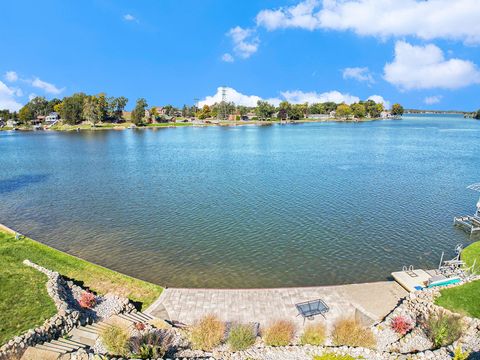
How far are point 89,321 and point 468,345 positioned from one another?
683 inches

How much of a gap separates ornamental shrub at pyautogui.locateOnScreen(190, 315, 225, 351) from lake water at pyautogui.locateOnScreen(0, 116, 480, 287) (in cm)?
734

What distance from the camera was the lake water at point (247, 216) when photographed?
2495cm

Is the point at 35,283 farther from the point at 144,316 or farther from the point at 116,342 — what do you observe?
the point at 116,342

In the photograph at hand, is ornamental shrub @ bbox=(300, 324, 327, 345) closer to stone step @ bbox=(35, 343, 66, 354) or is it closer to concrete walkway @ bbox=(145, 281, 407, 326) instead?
concrete walkway @ bbox=(145, 281, 407, 326)

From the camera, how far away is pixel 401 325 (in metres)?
15.9

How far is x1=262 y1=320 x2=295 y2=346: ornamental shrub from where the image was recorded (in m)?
14.8

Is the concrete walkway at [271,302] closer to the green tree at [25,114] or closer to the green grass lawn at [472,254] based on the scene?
the green grass lawn at [472,254]

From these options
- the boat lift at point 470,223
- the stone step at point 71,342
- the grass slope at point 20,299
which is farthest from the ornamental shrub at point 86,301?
the boat lift at point 470,223

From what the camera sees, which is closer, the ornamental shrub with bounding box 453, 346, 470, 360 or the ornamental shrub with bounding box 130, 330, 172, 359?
the ornamental shrub with bounding box 453, 346, 470, 360

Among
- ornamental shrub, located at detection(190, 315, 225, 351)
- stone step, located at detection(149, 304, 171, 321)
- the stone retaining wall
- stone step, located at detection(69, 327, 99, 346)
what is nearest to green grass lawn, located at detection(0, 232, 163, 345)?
the stone retaining wall

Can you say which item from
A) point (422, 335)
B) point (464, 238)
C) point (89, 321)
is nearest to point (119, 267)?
point (89, 321)

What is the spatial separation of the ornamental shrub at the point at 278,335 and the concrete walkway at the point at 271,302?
1.62 meters

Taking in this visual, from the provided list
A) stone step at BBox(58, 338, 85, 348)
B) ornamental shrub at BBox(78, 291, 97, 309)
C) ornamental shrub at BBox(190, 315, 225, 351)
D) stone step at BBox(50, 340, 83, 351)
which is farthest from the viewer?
ornamental shrub at BBox(78, 291, 97, 309)

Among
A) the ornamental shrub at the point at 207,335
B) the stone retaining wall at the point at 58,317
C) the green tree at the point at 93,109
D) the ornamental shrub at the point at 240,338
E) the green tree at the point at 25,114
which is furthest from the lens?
the green tree at the point at 25,114
